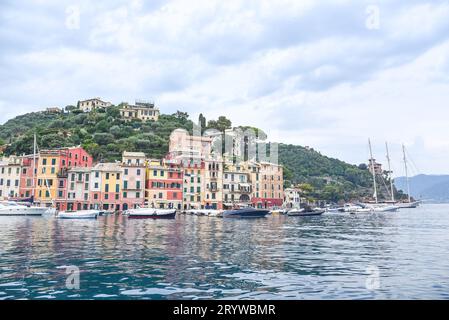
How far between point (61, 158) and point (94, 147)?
1748 centimetres

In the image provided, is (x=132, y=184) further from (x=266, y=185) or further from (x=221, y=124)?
(x=221, y=124)

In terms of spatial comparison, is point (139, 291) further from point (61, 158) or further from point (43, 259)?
point (61, 158)

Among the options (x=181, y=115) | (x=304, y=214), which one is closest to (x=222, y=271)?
(x=304, y=214)

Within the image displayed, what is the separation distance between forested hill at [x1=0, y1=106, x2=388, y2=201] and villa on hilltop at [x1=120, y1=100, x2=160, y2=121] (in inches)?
111

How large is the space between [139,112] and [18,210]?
78513 millimetres

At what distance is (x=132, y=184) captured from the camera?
252 ft

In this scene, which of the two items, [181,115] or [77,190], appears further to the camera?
[181,115]

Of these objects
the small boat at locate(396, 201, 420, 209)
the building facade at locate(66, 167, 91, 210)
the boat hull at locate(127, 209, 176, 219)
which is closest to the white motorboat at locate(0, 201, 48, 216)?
the building facade at locate(66, 167, 91, 210)

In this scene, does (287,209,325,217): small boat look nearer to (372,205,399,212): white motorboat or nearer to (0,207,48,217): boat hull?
(372,205,399,212): white motorboat

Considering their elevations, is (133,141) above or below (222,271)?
above

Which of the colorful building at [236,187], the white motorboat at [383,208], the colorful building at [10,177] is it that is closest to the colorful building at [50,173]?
the colorful building at [10,177]

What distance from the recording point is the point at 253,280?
543 inches
